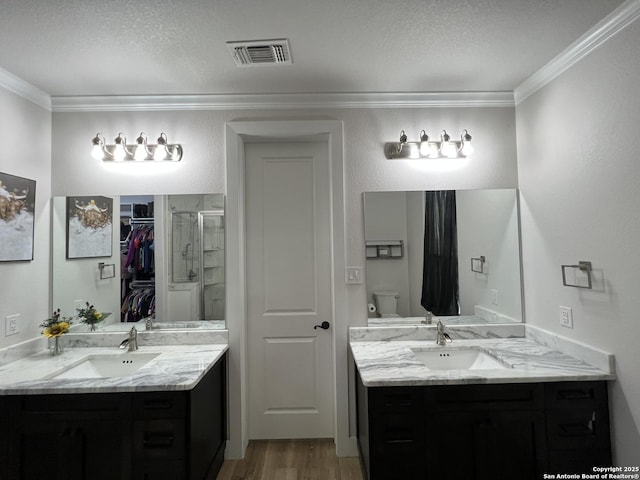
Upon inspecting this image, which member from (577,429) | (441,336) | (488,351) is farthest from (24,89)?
(577,429)

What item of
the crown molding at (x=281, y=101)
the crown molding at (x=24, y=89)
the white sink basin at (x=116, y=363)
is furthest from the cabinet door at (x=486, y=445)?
the crown molding at (x=24, y=89)

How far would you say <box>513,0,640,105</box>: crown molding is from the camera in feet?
5.44

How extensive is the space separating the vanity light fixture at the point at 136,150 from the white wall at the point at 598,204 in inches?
95.6

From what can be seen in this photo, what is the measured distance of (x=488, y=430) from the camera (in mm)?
1821

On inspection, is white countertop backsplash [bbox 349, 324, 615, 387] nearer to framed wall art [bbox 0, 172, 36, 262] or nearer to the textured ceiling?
the textured ceiling

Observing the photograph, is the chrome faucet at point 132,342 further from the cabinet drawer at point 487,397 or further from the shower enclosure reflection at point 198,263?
the cabinet drawer at point 487,397

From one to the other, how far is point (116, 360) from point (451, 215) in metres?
2.43

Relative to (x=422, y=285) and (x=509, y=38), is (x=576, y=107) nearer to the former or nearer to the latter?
(x=509, y=38)

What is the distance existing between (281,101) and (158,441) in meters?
2.19

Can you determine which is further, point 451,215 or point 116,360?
point 451,215

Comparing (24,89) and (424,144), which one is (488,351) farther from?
(24,89)

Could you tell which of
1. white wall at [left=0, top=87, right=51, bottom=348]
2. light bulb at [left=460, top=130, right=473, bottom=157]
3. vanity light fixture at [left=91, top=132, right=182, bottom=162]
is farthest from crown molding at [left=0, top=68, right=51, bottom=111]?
light bulb at [left=460, top=130, right=473, bottom=157]

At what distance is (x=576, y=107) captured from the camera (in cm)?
200

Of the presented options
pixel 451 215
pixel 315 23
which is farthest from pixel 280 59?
pixel 451 215
